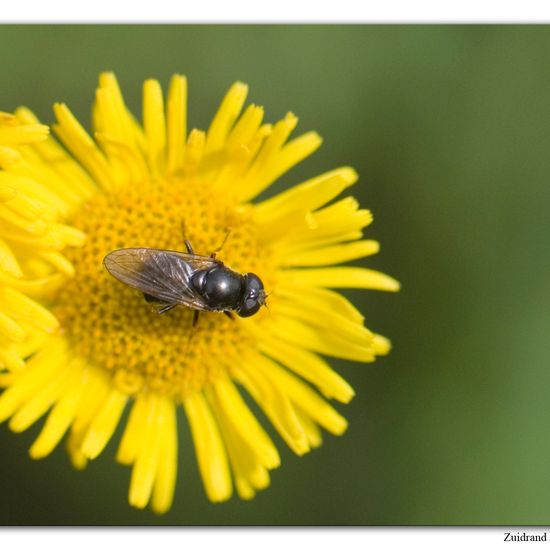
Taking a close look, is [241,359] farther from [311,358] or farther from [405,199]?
[405,199]

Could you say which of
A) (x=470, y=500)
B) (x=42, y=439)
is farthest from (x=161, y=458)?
(x=470, y=500)

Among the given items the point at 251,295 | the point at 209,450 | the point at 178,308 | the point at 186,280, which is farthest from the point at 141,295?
the point at 209,450

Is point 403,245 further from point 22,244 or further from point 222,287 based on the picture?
point 22,244

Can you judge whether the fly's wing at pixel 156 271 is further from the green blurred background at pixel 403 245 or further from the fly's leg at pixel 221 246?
the green blurred background at pixel 403 245

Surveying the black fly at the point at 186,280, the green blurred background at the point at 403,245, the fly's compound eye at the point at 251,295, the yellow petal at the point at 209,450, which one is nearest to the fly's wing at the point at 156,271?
the black fly at the point at 186,280

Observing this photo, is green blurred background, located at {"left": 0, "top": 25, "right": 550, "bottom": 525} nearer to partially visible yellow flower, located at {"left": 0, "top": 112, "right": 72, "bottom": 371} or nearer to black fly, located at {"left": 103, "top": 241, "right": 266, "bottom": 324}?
partially visible yellow flower, located at {"left": 0, "top": 112, "right": 72, "bottom": 371}

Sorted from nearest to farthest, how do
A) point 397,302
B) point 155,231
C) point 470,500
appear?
1. point 155,231
2. point 470,500
3. point 397,302

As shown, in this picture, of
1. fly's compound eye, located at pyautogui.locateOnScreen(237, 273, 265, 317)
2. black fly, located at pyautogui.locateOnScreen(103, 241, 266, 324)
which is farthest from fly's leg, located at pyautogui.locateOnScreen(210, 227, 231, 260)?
fly's compound eye, located at pyautogui.locateOnScreen(237, 273, 265, 317)
